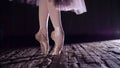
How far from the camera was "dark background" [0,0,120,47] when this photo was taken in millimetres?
3895

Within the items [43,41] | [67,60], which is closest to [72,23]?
[43,41]

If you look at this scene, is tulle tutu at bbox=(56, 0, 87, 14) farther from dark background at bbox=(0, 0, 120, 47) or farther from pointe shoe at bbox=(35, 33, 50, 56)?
dark background at bbox=(0, 0, 120, 47)

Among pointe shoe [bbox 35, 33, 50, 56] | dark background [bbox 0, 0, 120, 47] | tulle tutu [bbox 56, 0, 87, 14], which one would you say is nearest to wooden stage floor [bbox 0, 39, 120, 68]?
pointe shoe [bbox 35, 33, 50, 56]

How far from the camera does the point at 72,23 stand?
13.6ft

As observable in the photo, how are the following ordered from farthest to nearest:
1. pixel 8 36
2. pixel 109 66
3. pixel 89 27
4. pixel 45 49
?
pixel 89 27
pixel 8 36
pixel 45 49
pixel 109 66

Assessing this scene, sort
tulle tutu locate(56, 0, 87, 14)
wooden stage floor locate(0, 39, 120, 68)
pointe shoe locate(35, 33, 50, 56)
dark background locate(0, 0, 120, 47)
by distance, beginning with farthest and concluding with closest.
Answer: dark background locate(0, 0, 120, 47), pointe shoe locate(35, 33, 50, 56), tulle tutu locate(56, 0, 87, 14), wooden stage floor locate(0, 39, 120, 68)

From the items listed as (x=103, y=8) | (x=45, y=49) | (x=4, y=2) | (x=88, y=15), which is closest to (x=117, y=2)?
(x=103, y=8)

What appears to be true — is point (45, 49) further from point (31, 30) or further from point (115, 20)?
point (115, 20)

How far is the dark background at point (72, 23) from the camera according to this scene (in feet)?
12.8

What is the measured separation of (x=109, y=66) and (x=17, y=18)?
110 inches

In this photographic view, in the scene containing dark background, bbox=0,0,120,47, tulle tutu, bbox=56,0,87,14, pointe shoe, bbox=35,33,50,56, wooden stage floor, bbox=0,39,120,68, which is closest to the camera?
wooden stage floor, bbox=0,39,120,68

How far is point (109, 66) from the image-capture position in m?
1.34

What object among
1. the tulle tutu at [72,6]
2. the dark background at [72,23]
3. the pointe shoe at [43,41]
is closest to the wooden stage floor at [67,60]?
the pointe shoe at [43,41]

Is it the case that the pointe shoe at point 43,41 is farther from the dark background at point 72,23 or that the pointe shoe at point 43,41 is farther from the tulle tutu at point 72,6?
the dark background at point 72,23
